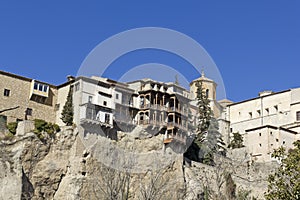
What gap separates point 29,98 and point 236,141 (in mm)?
32394

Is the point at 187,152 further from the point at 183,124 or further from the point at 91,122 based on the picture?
the point at 91,122

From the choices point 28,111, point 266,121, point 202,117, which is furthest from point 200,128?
point 28,111

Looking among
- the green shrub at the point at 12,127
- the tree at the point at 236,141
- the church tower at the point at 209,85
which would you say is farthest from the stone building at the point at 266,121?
the green shrub at the point at 12,127

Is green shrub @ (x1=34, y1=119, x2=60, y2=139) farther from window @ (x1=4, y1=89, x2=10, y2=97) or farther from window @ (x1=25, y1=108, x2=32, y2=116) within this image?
window @ (x1=4, y1=89, x2=10, y2=97)

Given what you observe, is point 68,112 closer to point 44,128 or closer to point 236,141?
point 44,128

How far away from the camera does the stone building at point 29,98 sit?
57.0 m

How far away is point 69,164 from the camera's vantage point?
54344 mm

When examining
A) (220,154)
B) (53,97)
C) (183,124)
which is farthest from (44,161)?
(220,154)

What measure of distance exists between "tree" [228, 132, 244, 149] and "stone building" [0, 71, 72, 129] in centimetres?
2741

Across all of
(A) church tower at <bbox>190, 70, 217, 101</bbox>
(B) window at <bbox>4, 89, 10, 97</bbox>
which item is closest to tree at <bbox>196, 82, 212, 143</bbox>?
(A) church tower at <bbox>190, 70, 217, 101</bbox>

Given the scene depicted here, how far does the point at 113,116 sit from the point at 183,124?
9219 mm

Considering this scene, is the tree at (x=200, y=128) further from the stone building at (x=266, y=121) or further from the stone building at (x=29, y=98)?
the stone building at (x=29, y=98)

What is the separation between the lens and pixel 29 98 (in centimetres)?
5909

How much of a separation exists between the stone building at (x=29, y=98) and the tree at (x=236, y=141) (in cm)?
2741
